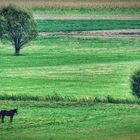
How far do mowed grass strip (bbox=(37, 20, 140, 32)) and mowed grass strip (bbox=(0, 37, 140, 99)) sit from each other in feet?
21.5

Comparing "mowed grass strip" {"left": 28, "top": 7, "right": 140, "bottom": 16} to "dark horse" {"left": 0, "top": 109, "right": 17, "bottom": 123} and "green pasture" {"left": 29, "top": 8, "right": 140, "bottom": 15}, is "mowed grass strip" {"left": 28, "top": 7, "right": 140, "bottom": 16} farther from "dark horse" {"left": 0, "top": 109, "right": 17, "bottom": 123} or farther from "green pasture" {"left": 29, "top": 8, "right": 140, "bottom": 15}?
"dark horse" {"left": 0, "top": 109, "right": 17, "bottom": 123}

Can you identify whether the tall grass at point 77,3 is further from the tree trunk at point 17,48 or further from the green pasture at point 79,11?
the tree trunk at point 17,48

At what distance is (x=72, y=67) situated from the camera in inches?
2515

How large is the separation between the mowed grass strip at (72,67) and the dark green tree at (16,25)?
1.43 m

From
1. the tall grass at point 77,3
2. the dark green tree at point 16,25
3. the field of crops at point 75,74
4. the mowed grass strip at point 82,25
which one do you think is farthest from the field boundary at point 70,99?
the mowed grass strip at point 82,25

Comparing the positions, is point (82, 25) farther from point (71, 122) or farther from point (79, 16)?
point (71, 122)

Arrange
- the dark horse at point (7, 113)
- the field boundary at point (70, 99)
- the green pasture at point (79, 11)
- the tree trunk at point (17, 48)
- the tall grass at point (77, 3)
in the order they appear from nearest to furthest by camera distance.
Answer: the dark horse at point (7, 113) < the field boundary at point (70, 99) < the tree trunk at point (17, 48) < the tall grass at point (77, 3) < the green pasture at point (79, 11)

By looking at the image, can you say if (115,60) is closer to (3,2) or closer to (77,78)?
(77,78)

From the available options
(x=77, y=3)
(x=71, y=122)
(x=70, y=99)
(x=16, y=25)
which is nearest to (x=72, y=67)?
(x=16, y=25)

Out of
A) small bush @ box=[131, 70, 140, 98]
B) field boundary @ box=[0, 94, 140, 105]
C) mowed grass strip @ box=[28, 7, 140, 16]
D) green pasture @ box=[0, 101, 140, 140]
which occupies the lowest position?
green pasture @ box=[0, 101, 140, 140]

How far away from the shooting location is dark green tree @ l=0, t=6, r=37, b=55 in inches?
2992

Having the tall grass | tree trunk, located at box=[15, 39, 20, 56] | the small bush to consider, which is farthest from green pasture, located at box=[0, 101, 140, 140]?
the tall grass

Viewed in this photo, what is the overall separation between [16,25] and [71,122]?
37.2 m

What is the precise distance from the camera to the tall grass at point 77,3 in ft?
281
